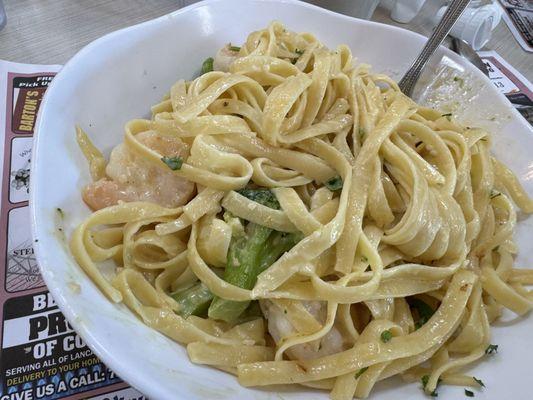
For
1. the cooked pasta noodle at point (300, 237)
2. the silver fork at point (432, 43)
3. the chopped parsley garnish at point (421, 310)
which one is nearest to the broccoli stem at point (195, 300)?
the cooked pasta noodle at point (300, 237)

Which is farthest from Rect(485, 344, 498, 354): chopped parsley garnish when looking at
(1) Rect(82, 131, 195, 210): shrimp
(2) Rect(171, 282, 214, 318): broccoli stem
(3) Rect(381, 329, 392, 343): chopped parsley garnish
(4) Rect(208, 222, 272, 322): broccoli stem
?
(1) Rect(82, 131, 195, 210): shrimp

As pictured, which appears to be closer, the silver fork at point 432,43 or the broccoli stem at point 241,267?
the broccoli stem at point 241,267

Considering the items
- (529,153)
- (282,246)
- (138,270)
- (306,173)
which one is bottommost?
(138,270)

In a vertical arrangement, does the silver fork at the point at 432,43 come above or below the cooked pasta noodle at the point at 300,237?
above

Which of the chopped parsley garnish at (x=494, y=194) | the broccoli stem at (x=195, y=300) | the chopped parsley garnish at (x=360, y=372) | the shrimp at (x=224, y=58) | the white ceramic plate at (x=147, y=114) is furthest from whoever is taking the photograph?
the shrimp at (x=224, y=58)

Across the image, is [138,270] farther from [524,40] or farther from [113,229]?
[524,40]

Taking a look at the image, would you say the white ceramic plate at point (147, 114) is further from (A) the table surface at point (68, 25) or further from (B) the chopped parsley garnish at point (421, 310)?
(A) the table surface at point (68, 25)

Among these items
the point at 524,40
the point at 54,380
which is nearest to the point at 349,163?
the point at 54,380

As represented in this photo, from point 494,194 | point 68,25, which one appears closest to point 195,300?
point 494,194
